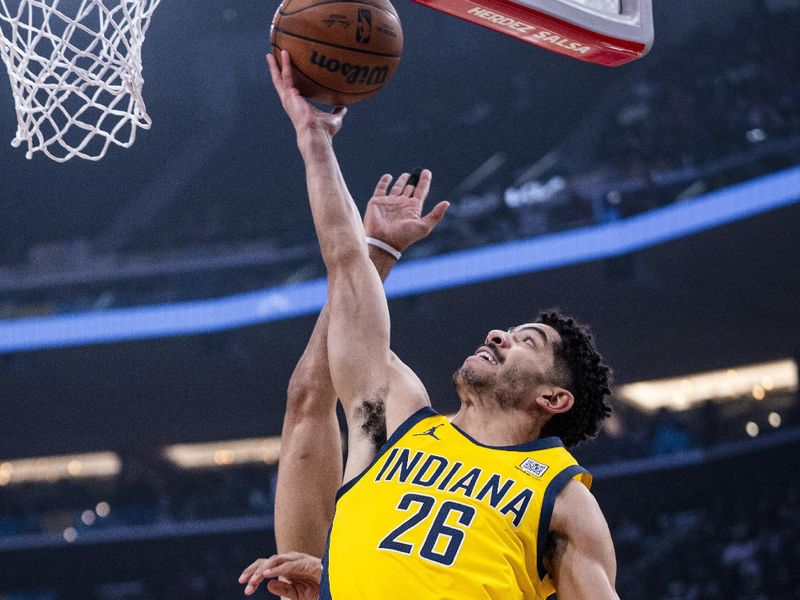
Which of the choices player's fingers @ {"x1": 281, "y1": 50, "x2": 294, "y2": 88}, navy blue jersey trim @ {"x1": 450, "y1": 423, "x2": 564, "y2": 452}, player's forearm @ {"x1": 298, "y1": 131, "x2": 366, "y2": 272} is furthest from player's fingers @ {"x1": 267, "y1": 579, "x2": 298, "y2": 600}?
player's fingers @ {"x1": 281, "y1": 50, "x2": 294, "y2": 88}

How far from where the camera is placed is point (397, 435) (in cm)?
251

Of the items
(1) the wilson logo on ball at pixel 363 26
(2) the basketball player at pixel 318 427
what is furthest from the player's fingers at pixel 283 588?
(1) the wilson logo on ball at pixel 363 26

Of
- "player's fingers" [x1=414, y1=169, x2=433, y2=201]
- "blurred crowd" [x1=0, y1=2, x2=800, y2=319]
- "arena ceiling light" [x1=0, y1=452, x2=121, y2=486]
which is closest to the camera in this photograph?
"player's fingers" [x1=414, y1=169, x2=433, y2=201]

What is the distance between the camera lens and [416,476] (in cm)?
238

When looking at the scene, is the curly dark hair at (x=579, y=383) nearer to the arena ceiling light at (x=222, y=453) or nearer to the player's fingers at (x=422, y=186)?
the player's fingers at (x=422, y=186)

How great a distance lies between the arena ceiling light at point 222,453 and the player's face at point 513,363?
11319 mm

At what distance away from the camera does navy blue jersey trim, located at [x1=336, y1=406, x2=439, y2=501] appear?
8.11 ft

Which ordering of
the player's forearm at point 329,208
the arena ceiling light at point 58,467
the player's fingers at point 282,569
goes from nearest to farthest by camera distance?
the player's fingers at point 282,569 < the player's forearm at point 329,208 < the arena ceiling light at point 58,467

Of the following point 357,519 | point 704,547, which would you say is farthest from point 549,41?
point 704,547

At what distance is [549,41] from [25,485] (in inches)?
491

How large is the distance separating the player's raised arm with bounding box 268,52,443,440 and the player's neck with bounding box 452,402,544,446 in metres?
0.12

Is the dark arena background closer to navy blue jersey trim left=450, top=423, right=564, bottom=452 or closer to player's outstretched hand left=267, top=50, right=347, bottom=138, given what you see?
player's outstretched hand left=267, top=50, right=347, bottom=138

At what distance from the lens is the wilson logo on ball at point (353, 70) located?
2.84m

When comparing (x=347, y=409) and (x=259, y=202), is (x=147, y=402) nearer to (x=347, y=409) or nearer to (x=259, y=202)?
(x=259, y=202)
